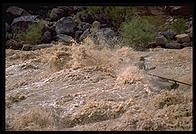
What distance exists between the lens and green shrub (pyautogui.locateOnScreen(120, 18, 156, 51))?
4555mm

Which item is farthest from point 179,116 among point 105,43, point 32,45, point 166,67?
point 32,45

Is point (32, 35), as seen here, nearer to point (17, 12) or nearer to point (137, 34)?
point (17, 12)

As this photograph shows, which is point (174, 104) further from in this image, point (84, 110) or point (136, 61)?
point (136, 61)

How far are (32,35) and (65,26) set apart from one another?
2.47 feet

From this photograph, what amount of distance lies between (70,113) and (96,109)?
0.79 ft

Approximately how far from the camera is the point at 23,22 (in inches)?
287

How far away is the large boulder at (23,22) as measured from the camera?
716 centimetres

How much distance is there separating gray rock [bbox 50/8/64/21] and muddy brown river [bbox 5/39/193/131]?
65.0 inches

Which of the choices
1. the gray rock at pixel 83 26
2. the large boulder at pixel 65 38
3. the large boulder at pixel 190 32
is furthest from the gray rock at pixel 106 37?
the large boulder at pixel 190 32

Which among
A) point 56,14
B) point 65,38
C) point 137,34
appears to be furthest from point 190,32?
point 56,14

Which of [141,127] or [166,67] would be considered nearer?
[141,127]

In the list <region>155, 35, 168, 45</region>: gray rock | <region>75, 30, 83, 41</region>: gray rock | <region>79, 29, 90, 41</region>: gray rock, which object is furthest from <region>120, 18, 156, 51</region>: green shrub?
<region>75, 30, 83, 41</region>: gray rock

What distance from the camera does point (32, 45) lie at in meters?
6.73

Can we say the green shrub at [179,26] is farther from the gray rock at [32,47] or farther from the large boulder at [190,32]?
the gray rock at [32,47]
